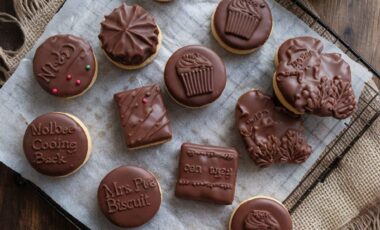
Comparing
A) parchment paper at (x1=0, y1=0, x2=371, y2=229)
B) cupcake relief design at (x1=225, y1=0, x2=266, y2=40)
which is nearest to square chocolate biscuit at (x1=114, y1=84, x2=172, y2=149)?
parchment paper at (x1=0, y1=0, x2=371, y2=229)

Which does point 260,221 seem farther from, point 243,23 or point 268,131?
point 243,23

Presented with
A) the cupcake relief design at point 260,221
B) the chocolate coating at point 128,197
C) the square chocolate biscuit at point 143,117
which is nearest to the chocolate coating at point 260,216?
the cupcake relief design at point 260,221

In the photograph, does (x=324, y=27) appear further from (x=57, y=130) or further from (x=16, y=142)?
(x=16, y=142)

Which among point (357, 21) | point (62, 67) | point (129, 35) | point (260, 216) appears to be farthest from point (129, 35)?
point (357, 21)

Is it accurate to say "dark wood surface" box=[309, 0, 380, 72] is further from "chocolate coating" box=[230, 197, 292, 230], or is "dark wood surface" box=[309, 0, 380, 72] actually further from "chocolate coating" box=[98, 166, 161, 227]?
"chocolate coating" box=[98, 166, 161, 227]

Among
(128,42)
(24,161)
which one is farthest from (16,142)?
(128,42)
